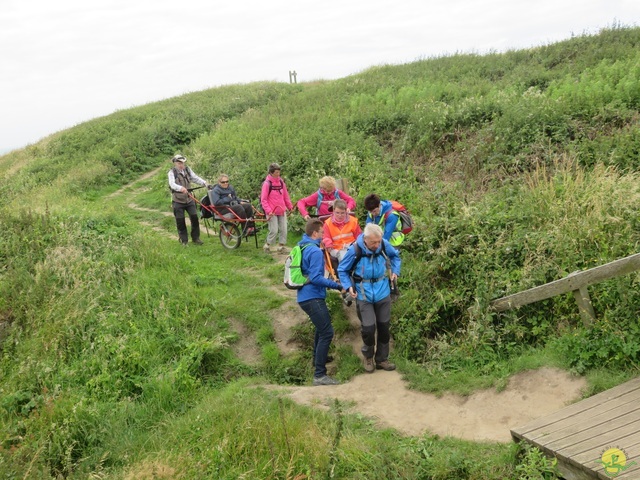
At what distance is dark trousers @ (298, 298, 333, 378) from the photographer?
727 centimetres

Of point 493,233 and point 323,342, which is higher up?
point 493,233

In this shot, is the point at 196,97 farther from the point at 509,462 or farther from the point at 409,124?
the point at 509,462

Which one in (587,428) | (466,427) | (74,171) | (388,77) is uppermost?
(388,77)

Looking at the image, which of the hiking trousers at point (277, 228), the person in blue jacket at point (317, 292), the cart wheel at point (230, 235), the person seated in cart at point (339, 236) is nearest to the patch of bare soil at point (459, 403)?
the person in blue jacket at point (317, 292)

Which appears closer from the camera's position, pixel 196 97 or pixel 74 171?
pixel 74 171

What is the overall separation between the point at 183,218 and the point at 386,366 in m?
6.99

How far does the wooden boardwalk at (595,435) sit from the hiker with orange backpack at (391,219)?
3724 mm

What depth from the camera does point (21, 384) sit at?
787cm

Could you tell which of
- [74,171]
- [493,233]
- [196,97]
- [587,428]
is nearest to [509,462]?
[587,428]

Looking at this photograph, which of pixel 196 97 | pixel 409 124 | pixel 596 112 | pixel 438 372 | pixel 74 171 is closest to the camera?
pixel 438 372

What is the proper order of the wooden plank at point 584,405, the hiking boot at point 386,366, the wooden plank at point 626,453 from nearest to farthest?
the wooden plank at point 626,453 → the wooden plank at point 584,405 → the hiking boot at point 386,366

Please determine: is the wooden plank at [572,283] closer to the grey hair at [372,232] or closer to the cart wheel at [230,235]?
the grey hair at [372,232]

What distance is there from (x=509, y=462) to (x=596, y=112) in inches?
353

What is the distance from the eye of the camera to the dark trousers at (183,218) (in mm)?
12284
